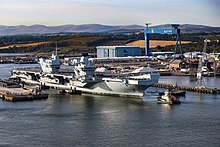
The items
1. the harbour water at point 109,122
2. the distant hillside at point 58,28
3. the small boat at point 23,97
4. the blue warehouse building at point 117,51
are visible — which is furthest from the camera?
the distant hillside at point 58,28

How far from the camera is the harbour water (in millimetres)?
9625

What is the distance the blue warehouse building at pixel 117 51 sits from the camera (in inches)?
1355

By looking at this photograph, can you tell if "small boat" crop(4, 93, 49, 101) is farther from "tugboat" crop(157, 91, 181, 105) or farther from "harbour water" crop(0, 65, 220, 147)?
"tugboat" crop(157, 91, 181, 105)

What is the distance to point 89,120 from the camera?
11594 mm

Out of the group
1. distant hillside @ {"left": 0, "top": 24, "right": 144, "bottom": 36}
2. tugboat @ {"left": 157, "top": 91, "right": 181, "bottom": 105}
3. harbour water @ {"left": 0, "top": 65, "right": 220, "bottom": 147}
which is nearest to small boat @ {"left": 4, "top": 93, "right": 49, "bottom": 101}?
harbour water @ {"left": 0, "top": 65, "right": 220, "bottom": 147}

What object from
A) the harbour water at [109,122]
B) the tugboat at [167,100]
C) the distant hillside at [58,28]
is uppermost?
the distant hillside at [58,28]

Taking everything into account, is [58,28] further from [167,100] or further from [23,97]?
[167,100]

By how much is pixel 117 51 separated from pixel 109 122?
913 inches

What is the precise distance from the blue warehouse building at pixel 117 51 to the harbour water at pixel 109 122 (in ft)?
63.0

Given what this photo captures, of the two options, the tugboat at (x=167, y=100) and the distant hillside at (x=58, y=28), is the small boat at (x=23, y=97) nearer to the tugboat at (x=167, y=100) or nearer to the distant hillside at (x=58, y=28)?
the tugboat at (x=167, y=100)

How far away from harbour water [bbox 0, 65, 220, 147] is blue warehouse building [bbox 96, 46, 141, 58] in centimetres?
1921

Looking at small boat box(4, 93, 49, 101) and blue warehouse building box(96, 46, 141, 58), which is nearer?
small boat box(4, 93, 49, 101)

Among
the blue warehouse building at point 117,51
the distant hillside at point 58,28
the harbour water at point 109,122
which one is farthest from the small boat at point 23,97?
the distant hillside at point 58,28

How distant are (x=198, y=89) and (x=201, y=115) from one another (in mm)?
5005
